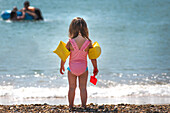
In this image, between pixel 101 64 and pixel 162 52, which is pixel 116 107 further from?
pixel 162 52

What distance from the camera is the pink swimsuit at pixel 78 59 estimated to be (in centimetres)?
452

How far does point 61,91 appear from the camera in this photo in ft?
21.3

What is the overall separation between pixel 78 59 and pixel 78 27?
432mm

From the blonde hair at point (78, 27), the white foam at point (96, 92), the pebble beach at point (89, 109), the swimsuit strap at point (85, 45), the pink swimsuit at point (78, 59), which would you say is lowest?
the pebble beach at point (89, 109)

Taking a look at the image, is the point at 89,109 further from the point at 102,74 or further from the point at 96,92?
the point at 102,74

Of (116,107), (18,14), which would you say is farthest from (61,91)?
(18,14)

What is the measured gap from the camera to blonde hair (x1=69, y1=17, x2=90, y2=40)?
453cm

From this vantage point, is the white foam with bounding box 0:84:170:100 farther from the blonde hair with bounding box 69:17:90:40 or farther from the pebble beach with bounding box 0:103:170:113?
the blonde hair with bounding box 69:17:90:40

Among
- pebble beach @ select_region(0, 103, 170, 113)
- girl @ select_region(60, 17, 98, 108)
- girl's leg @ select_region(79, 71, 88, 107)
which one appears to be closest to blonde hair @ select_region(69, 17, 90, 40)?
girl @ select_region(60, 17, 98, 108)

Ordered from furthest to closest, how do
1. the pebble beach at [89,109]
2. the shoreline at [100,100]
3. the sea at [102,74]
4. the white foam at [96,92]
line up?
the white foam at [96,92], the sea at [102,74], the shoreline at [100,100], the pebble beach at [89,109]

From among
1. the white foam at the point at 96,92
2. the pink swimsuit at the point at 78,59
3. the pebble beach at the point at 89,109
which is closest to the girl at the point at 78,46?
the pink swimsuit at the point at 78,59

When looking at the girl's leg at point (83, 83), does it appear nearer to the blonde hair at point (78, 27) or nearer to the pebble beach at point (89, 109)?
the pebble beach at point (89, 109)

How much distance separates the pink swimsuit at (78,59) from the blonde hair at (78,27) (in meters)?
0.11

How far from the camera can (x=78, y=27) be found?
454cm
